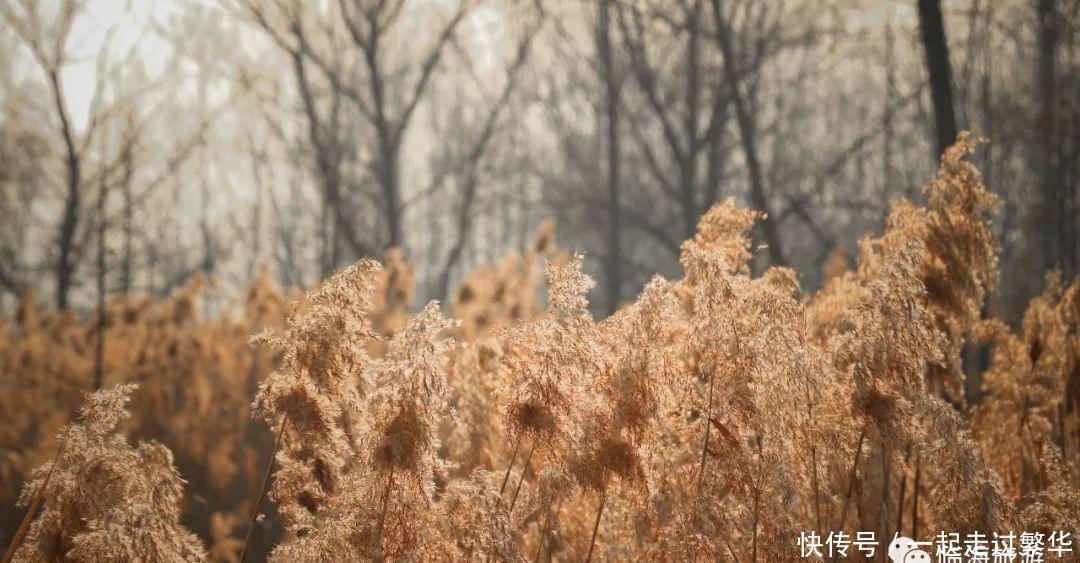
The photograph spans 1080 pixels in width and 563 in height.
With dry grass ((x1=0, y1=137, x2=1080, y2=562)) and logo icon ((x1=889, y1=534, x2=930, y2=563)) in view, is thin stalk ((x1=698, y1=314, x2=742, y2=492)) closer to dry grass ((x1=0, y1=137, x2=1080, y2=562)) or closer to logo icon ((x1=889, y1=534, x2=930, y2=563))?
dry grass ((x1=0, y1=137, x2=1080, y2=562))

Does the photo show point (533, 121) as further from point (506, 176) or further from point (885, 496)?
point (885, 496)

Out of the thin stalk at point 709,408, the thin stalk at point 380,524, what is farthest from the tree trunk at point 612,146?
the thin stalk at point 380,524

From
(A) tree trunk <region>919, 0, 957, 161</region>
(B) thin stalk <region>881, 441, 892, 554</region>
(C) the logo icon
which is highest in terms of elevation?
(A) tree trunk <region>919, 0, 957, 161</region>

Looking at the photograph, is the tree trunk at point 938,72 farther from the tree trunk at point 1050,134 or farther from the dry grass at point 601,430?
the tree trunk at point 1050,134

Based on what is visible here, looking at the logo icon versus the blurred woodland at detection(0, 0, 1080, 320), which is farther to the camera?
the blurred woodland at detection(0, 0, 1080, 320)

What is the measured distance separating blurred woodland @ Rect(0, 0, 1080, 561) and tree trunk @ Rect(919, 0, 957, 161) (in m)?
0.01

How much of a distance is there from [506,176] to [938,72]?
14864 mm

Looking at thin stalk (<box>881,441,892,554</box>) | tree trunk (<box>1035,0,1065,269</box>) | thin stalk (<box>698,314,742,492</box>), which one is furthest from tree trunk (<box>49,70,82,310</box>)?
tree trunk (<box>1035,0,1065,269</box>)

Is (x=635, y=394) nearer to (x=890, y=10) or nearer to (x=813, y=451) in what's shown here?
(x=813, y=451)

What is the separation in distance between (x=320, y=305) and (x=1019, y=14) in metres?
11.7

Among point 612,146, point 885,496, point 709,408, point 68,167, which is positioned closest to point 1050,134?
point 612,146

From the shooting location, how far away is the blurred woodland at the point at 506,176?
334cm

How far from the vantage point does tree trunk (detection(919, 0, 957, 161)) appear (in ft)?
15.2

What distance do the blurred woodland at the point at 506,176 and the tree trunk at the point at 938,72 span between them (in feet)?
0.04
